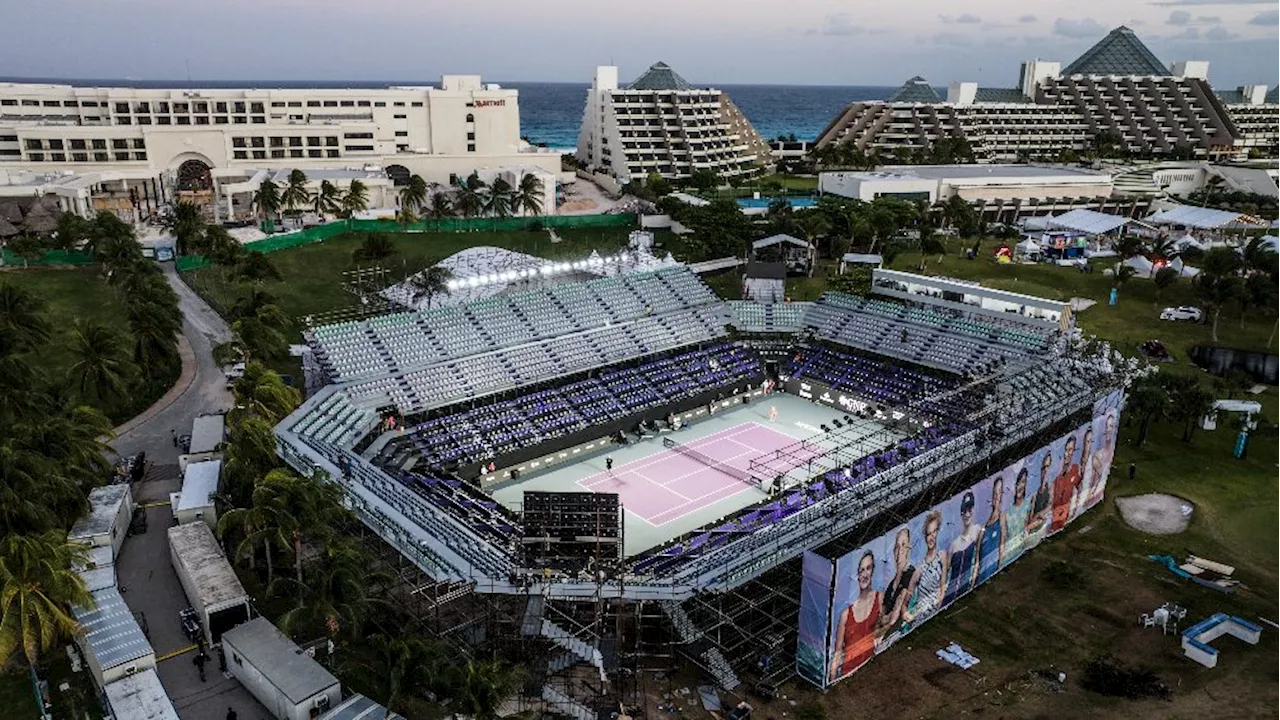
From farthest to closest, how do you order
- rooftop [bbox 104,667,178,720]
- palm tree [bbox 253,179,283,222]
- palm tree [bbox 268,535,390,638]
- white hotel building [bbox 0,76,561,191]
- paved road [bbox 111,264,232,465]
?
white hotel building [bbox 0,76,561,191] < palm tree [bbox 253,179,283,222] < paved road [bbox 111,264,232,465] < palm tree [bbox 268,535,390,638] < rooftop [bbox 104,667,178,720]

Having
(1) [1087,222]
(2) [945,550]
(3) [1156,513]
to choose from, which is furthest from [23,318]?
(1) [1087,222]

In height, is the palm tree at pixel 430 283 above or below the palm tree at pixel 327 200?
below

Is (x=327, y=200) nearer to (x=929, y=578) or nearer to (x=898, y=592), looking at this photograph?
(x=929, y=578)

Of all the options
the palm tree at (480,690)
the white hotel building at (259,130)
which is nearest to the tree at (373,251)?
the white hotel building at (259,130)

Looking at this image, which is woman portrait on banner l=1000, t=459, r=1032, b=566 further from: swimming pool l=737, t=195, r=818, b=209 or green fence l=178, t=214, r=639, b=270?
swimming pool l=737, t=195, r=818, b=209

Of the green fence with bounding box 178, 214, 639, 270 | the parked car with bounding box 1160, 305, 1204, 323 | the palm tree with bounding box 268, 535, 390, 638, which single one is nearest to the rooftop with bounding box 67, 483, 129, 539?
the palm tree with bounding box 268, 535, 390, 638

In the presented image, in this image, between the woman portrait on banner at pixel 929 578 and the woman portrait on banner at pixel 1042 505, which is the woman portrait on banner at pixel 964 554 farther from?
the woman portrait on banner at pixel 1042 505
